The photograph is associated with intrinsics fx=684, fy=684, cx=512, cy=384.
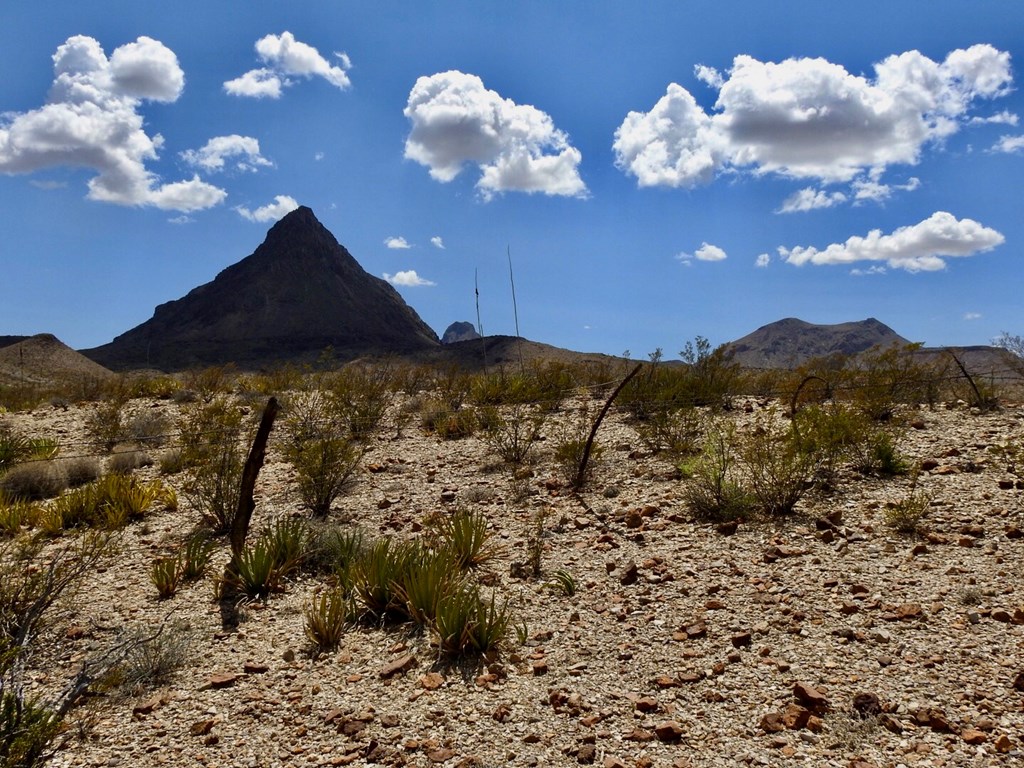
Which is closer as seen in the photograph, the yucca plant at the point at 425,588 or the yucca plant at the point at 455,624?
the yucca plant at the point at 455,624

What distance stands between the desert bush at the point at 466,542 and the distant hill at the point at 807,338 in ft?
384

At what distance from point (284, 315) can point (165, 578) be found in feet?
326

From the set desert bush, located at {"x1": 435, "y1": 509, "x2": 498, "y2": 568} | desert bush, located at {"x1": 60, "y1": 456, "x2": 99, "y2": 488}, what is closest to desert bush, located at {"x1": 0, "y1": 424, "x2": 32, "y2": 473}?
desert bush, located at {"x1": 60, "y1": 456, "x2": 99, "y2": 488}

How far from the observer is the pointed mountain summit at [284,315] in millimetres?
84688

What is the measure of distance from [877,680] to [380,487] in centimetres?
831

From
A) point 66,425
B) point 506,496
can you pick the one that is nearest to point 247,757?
point 506,496

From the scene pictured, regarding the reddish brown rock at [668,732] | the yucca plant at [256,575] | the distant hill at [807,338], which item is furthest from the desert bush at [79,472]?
the distant hill at [807,338]

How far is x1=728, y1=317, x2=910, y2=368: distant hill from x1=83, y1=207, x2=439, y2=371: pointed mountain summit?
204 ft

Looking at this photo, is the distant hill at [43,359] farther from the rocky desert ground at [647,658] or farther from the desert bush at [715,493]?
the desert bush at [715,493]

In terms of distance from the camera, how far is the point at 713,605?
6188 mm

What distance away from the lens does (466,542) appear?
305 inches

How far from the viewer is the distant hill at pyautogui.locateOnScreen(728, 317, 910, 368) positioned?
12212 cm

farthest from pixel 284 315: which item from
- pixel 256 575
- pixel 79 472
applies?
pixel 256 575

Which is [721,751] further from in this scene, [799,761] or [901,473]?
[901,473]
